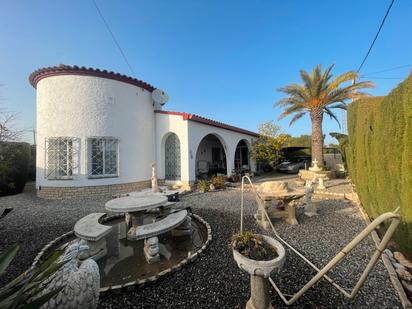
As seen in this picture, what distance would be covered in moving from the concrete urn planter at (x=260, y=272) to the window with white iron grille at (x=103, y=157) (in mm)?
8815

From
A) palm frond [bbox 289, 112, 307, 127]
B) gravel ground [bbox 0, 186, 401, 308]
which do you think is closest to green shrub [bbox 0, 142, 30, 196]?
gravel ground [bbox 0, 186, 401, 308]

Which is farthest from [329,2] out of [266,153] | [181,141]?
[266,153]

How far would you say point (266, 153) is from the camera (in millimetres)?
14742

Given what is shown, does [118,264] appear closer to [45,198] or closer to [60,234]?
[60,234]

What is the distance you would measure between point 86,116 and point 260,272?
9931 mm

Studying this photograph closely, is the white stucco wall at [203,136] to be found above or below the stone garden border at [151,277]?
above

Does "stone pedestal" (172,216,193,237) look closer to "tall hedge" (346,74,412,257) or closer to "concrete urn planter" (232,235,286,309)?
"concrete urn planter" (232,235,286,309)

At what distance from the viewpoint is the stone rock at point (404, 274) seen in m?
2.81

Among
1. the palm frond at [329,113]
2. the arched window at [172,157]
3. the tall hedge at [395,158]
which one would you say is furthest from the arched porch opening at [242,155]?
the tall hedge at [395,158]

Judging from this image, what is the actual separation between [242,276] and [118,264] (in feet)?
8.13

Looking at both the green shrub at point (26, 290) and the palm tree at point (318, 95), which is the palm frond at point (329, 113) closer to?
the palm tree at point (318, 95)

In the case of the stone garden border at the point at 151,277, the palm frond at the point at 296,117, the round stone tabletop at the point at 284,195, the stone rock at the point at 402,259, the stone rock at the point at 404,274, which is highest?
the palm frond at the point at 296,117

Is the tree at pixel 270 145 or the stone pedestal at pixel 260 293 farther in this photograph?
the tree at pixel 270 145

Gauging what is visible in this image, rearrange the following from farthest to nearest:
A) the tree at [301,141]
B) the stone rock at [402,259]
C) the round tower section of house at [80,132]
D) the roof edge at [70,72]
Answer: the tree at [301,141] < the round tower section of house at [80,132] < the roof edge at [70,72] < the stone rock at [402,259]
